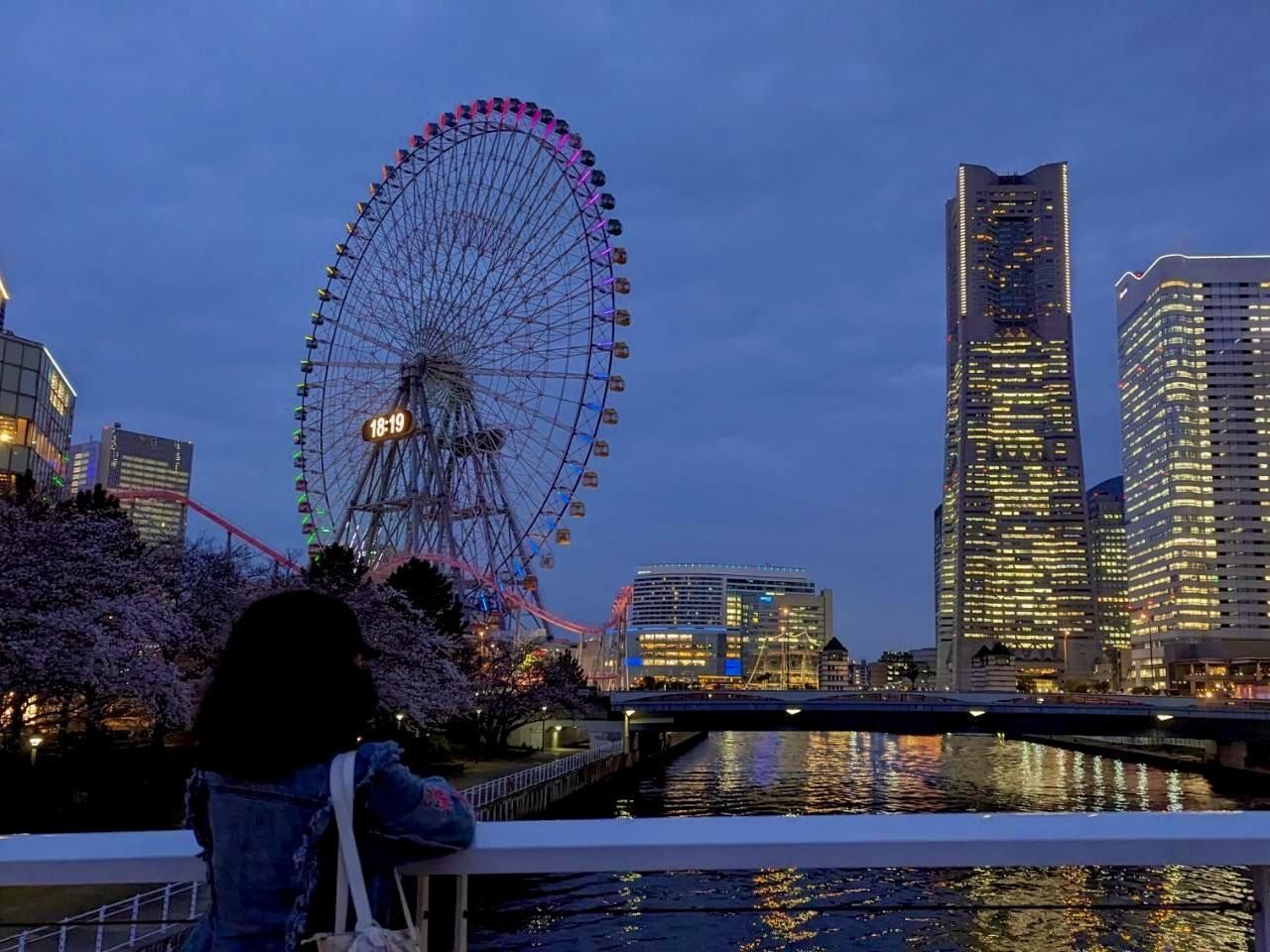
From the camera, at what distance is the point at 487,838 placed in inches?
137

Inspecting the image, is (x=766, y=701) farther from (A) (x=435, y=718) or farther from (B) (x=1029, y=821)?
(B) (x=1029, y=821)

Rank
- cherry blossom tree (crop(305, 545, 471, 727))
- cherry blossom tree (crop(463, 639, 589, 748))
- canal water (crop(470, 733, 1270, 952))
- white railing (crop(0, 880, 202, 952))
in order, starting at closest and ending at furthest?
canal water (crop(470, 733, 1270, 952)) → white railing (crop(0, 880, 202, 952)) → cherry blossom tree (crop(305, 545, 471, 727)) → cherry blossom tree (crop(463, 639, 589, 748))

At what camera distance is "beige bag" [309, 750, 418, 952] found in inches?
115

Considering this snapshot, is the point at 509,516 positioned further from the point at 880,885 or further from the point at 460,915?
the point at 460,915

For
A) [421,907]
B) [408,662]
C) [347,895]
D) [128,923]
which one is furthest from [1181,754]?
[347,895]

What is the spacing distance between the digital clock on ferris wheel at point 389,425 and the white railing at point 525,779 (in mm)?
20598

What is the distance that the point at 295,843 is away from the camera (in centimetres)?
307

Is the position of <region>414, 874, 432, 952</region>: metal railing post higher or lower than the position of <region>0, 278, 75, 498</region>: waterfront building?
lower

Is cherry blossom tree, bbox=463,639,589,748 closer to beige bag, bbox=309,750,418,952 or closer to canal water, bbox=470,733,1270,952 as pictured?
canal water, bbox=470,733,1270,952

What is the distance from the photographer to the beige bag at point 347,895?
293cm

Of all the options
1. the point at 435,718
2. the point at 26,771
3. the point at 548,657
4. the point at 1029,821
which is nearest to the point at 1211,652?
the point at 548,657

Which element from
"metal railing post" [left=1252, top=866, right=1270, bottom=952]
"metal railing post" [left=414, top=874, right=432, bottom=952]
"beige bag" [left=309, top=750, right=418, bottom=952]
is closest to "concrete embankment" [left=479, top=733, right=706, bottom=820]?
"metal railing post" [left=414, top=874, right=432, bottom=952]

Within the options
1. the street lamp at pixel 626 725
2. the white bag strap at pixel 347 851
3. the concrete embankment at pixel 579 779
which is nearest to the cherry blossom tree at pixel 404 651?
the concrete embankment at pixel 579 779

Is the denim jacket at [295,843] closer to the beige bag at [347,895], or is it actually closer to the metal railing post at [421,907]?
the beige bag at [347,895]
